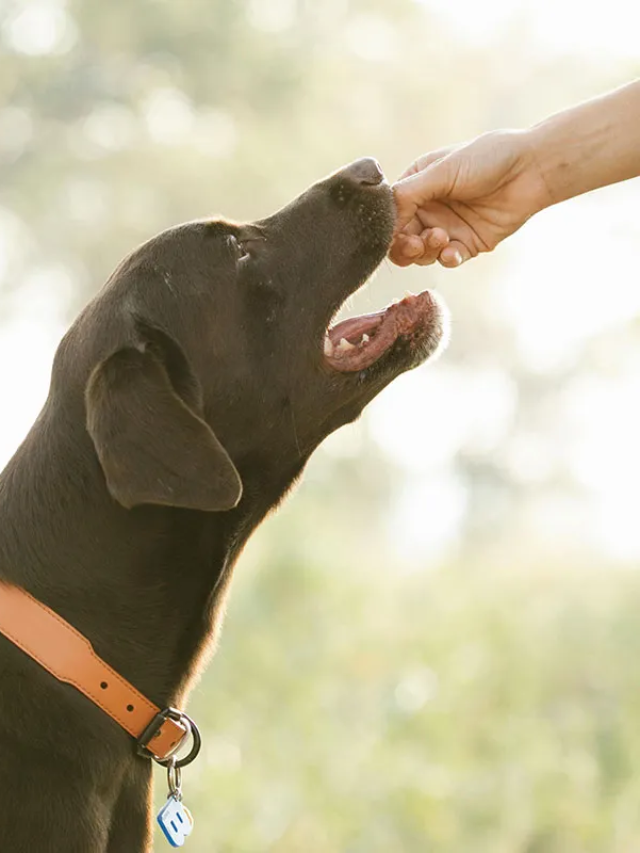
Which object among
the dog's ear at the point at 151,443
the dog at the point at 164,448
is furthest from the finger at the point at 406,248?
the dog's ear at the point at 151,443

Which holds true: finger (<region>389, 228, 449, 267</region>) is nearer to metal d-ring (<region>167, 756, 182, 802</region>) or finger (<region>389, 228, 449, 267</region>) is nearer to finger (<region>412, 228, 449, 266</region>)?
finger (<region>412, 228, 449, 266</region>)

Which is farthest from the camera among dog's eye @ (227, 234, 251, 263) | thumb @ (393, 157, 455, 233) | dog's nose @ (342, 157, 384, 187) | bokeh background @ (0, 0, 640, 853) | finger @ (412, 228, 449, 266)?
bokeh background @ (0, 0, 640, 853)

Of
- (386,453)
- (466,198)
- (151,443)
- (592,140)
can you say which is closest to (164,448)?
(151,443)

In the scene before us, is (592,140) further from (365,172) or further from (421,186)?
(365,172)

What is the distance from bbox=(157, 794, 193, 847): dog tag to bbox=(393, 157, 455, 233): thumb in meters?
1.57

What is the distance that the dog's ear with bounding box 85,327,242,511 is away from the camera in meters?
2.84

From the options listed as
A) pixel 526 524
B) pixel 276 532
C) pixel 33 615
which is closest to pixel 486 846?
pixel 276 532

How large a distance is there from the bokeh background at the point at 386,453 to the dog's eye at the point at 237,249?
456 centimetres

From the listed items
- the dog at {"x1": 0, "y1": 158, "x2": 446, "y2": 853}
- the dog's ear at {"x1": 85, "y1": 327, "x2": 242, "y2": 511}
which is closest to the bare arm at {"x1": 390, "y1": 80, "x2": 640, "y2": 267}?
the dog at {"x1": 0, "y1": 158, "x2": 446, "y2": 853}

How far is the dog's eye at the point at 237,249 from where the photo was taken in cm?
342

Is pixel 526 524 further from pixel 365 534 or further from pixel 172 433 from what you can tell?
pixel 172 433

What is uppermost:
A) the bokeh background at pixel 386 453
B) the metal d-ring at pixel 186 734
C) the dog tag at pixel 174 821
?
the metal d-ring at pixel 186 734

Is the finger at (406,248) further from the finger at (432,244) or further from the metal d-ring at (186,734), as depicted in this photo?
the metal d-ring at (186,734)

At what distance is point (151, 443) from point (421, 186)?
120 cm
